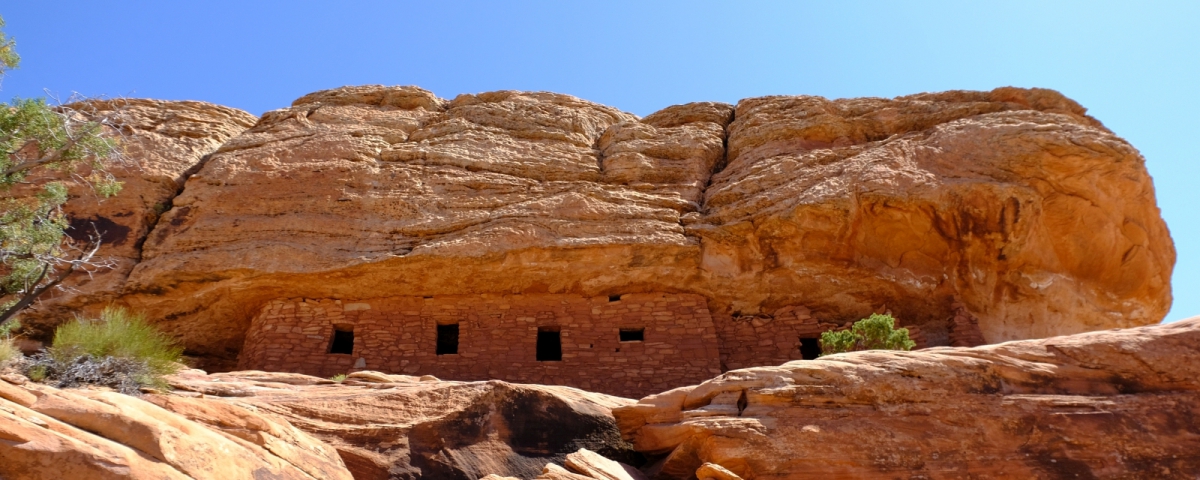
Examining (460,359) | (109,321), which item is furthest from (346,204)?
(109,321)

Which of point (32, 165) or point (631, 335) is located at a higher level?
point (32, 165)

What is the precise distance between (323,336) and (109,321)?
4.77m

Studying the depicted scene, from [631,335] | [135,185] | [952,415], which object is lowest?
[952,415]

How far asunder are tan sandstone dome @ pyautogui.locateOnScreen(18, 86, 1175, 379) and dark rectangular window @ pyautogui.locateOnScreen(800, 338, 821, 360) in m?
0.14

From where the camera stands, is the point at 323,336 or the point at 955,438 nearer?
the point at 955,438

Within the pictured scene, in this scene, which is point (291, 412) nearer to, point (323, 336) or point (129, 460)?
point (129, 460)

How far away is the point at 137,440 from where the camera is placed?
4508 millimetres

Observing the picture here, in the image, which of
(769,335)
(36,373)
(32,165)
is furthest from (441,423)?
(769,335)

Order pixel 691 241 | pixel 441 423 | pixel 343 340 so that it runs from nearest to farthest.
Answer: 1. pixel 441 423
2. pixel 691 241
3. pixel 343 340

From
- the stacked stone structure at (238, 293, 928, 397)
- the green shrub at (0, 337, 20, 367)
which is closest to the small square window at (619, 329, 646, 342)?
the stacked stone structure at (238, 293, 928, 397)

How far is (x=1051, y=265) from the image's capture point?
36.3 ft

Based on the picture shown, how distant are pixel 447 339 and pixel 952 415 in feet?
24.0

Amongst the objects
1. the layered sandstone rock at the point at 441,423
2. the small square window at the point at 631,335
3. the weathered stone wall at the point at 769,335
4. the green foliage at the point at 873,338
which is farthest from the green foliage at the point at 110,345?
the weathered stone wall at the point at 769,335

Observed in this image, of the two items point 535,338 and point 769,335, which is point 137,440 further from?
point 769,335
